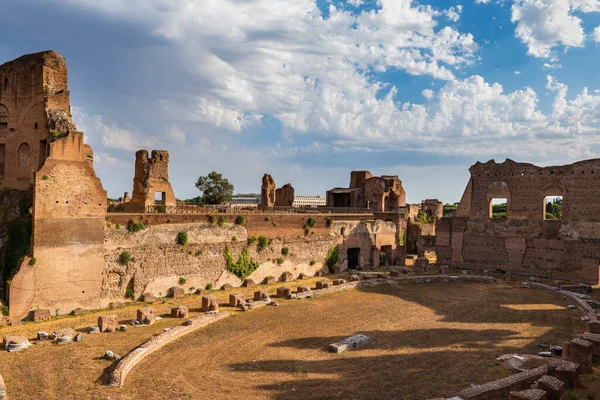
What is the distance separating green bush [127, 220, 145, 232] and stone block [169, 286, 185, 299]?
2903mm

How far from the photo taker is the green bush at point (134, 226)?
17.8m

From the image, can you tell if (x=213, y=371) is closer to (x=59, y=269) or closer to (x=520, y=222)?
(x=59, y=269)

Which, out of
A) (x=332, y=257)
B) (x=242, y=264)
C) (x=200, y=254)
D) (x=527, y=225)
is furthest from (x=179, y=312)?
(x=527, y=225)

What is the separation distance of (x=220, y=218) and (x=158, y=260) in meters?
3.63

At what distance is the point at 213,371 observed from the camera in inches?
407

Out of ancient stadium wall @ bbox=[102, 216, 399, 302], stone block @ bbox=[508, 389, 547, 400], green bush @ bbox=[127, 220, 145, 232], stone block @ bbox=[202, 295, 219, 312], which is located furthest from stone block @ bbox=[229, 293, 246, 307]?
stone block @ bbox=[508, 389, 547, 400]

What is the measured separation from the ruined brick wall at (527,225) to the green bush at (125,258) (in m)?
19.5

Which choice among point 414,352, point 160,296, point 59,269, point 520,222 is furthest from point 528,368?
point 520,222

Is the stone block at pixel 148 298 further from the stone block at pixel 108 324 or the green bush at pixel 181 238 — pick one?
the stone block at pixel 108 324

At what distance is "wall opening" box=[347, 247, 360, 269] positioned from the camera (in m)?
27.4

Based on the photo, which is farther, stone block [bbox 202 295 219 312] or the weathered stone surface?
the weathered stone surface

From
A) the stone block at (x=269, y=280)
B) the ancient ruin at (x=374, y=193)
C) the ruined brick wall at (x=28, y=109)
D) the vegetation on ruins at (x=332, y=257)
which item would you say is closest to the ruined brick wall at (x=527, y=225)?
the vegetation on ruins at (x=332, y=257)

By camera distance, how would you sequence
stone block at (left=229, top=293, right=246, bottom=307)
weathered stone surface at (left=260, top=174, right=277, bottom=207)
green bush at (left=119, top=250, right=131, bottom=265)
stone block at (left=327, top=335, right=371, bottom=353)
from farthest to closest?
weathered stone surface at (left=260, top=174, right=277, bottom=207), green bush at (left=119, top=250, right=131, bottom=265), stone block at (left=229, top=293, right=246, bottom=307), stone block at (left=327, top=335, right=371, bottom=353)

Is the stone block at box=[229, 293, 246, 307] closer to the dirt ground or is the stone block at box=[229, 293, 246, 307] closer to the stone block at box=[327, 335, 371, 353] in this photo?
the dirt ground
